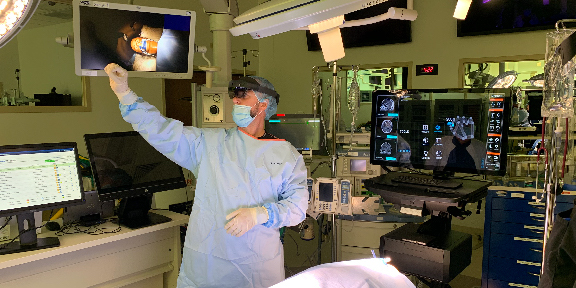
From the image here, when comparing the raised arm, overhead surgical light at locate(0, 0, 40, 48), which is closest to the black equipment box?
the raised arm

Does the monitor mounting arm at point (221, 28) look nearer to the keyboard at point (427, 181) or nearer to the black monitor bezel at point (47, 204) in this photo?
the black monitor bezel at point (47, 204)

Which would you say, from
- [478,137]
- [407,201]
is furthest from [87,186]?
[478,137]

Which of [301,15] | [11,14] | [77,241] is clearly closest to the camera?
[11,14]

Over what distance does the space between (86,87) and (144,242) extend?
7.13ft

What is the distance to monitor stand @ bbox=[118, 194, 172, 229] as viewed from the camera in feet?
7.72

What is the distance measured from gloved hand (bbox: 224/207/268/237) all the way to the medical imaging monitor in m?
0.82

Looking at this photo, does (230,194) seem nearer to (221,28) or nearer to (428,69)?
(221,28)

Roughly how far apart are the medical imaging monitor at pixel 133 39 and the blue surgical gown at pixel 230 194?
1.28ft

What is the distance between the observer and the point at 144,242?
2541mm

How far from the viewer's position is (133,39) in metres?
2.16

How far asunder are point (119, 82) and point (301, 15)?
87 centimetres

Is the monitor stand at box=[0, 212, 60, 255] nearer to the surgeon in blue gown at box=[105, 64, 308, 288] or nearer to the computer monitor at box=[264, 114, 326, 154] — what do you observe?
the surgeon in blue gown at box=[105, 64, 308, 288]

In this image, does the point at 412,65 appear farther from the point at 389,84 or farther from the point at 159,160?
the point at 159,160

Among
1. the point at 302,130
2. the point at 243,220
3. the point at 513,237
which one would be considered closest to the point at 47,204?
the point at 243,220
